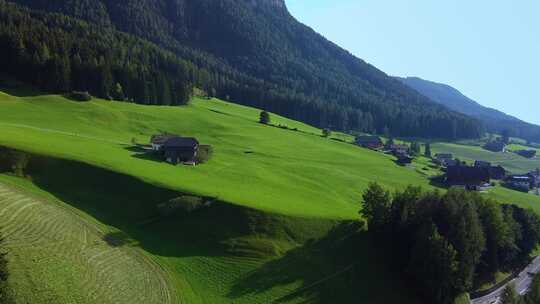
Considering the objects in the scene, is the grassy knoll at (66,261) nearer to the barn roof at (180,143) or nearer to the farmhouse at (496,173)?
the barn roof at (180,143)

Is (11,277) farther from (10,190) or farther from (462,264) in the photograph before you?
(462,264)

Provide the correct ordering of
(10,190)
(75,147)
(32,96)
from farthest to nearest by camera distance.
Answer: (32,96)
(75,147)
(10,190)

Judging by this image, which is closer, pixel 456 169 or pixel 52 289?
pixel 52 289

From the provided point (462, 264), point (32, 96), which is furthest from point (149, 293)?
point (32, 96)

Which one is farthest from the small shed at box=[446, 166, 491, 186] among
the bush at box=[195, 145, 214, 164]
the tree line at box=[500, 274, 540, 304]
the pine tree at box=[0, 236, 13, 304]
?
the pine tree at box=[0, 236, 13, 304]

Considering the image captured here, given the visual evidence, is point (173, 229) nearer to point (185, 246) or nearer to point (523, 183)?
point (185, 246)

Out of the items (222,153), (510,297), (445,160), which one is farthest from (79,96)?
(445,160)
